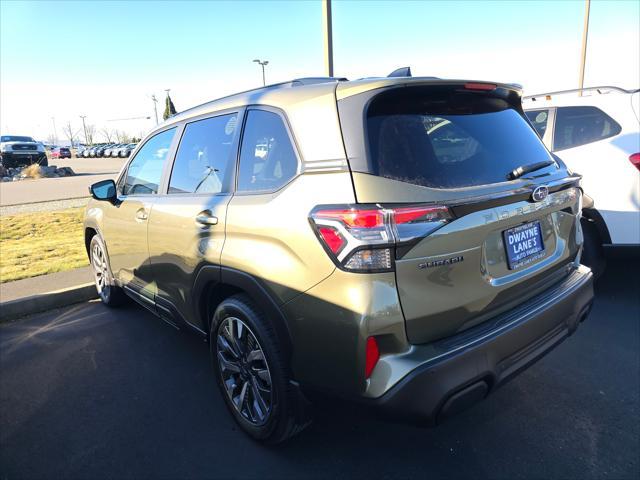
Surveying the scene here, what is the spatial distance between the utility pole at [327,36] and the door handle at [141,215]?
5193mm

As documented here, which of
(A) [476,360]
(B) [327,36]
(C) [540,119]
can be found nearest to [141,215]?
(A) [476,360]

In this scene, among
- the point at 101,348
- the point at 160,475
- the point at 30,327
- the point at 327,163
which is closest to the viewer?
the point at 327,163

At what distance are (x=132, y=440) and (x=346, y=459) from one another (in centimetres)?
127

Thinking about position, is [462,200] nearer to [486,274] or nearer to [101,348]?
[486,274]

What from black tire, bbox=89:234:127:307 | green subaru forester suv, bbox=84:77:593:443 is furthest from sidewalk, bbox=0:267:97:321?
green subaru forester suv, bbox=84:77:593:443

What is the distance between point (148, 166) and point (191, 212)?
122 cm

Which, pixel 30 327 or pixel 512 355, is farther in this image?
pixel 30 327

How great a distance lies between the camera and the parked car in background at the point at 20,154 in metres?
28.2

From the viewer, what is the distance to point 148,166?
150 inches

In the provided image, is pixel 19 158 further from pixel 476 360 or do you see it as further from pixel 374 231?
pixel 476 360

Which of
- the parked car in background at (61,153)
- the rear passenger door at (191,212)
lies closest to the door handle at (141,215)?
the rear passenger door at (191,212)

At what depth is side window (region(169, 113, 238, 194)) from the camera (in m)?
2.75

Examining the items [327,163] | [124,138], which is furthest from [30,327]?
[124,138]

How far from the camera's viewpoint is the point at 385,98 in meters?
2.04
